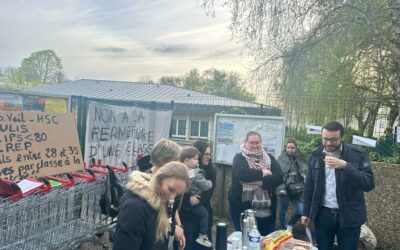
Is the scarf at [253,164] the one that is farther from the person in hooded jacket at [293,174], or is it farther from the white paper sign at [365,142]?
the white paper sign at [365,142]

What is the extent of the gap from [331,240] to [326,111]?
3.60m

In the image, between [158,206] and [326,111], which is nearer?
[158,206]

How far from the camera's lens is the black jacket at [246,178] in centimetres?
406

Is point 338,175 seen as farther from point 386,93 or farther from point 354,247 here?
point 386,93

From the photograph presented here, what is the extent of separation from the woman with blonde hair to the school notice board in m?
3.94

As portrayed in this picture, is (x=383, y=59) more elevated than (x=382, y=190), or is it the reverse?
(x=383, y=59)

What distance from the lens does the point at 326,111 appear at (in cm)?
681

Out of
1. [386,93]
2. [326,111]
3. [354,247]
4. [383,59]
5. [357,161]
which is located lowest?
[354,247]

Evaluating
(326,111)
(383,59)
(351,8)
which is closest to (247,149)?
(326,111)

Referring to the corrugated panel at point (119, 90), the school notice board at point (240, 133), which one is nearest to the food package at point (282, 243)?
the school notice board at point (240, 133)

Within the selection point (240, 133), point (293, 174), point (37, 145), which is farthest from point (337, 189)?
point (37, 145)

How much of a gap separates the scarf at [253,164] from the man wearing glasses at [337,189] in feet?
2.05

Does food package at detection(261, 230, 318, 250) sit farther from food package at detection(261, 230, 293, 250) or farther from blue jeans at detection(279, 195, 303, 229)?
blue jeans at detection(279, 195, 303, 229)

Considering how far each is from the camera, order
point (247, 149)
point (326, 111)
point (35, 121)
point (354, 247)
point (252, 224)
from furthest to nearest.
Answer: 1. point (326, 111)
2. point (247, 149)
3. point (35, 121)
4. point (354, 247)
5. point (252, 224)
